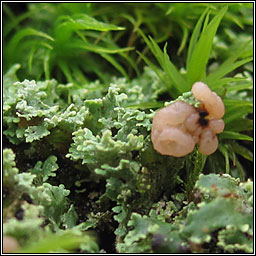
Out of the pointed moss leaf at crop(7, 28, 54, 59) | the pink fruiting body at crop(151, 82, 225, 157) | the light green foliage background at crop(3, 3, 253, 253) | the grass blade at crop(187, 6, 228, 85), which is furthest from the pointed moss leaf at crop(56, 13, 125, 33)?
the pink fruiting body at crop(151, 82, 225, 157)

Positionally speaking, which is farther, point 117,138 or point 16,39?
point 16,39

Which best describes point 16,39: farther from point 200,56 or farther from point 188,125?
point 188,125

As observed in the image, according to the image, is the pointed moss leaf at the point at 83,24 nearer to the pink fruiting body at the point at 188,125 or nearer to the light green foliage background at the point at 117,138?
the light green foliage background at the point at 117,138

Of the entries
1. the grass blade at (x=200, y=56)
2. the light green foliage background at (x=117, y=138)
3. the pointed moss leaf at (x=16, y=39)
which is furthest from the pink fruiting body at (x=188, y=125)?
the pointed moss leaf at (x=16, y=39)

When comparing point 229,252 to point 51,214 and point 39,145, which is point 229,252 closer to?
point 51,214

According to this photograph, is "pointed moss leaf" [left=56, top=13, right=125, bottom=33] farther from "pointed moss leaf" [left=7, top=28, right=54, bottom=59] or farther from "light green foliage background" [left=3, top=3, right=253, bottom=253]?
"pointed moss leaf" [left=7, top=28, right=54, bottom=59]

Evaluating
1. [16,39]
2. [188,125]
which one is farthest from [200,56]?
[16,39]
